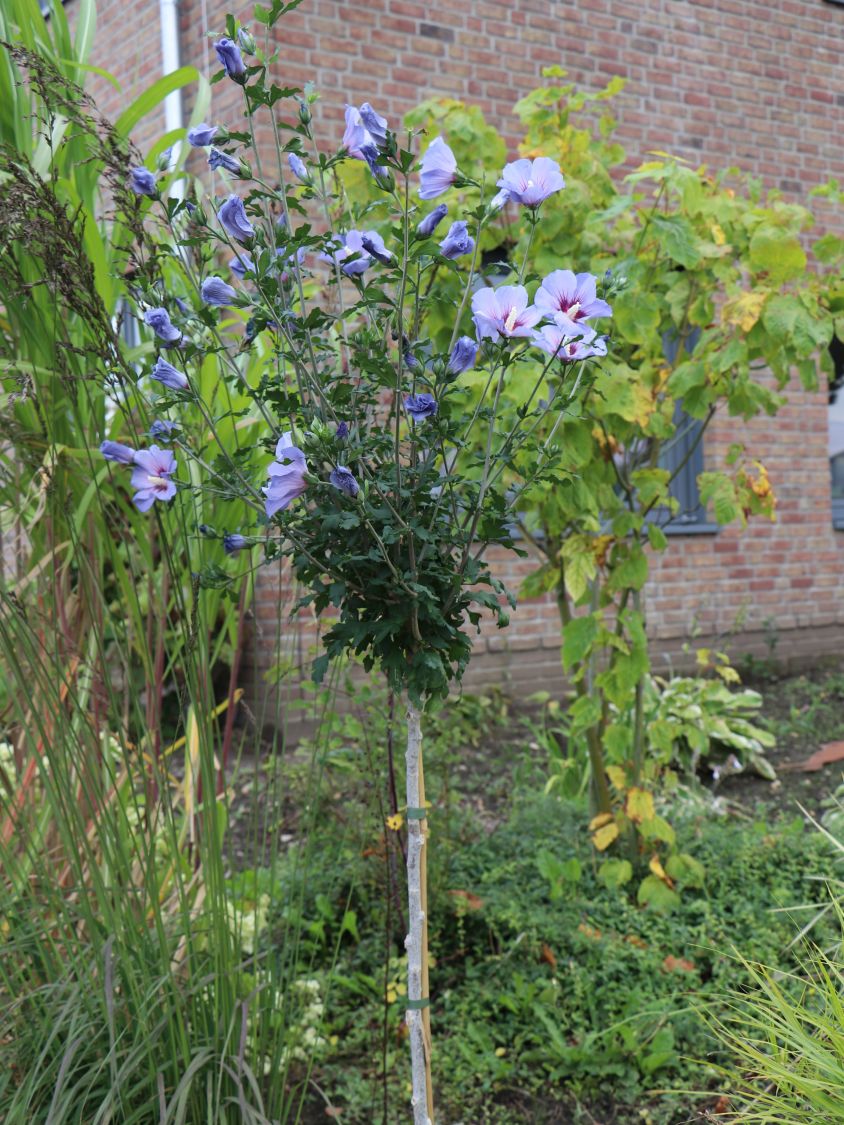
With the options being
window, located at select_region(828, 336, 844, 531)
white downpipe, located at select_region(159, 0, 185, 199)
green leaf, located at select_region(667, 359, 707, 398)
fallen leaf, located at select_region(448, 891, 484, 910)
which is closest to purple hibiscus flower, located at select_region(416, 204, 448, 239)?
green leaf, located at select_region(667, 359, 707, 398)

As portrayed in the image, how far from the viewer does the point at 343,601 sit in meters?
1.60

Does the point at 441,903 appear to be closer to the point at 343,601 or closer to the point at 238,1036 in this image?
the point at 238,1036

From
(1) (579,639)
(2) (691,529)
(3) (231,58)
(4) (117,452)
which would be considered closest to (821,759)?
(2) (691,529)

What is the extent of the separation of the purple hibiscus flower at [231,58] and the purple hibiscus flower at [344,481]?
1.75 ft

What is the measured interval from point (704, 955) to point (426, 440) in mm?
1887

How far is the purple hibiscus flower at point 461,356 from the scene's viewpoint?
146 centimetres

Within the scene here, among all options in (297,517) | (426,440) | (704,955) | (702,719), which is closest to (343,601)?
(297,517)

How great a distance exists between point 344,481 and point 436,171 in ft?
1.57

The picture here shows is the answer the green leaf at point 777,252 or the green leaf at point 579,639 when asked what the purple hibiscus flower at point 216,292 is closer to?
the green leaf at point 579,639

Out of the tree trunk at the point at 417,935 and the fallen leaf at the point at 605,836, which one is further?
the fallen leaf at the point at 605,836

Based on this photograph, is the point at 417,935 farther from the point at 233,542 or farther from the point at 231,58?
the point at 231,58

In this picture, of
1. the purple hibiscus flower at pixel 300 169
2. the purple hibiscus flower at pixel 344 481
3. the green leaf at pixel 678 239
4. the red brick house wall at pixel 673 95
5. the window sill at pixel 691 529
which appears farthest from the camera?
the window sill at pixel 691 529

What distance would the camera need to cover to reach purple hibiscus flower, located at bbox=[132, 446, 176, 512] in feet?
5.17

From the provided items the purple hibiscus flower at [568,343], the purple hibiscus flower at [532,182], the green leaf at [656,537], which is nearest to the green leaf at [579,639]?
the green leaf at [656,537]
